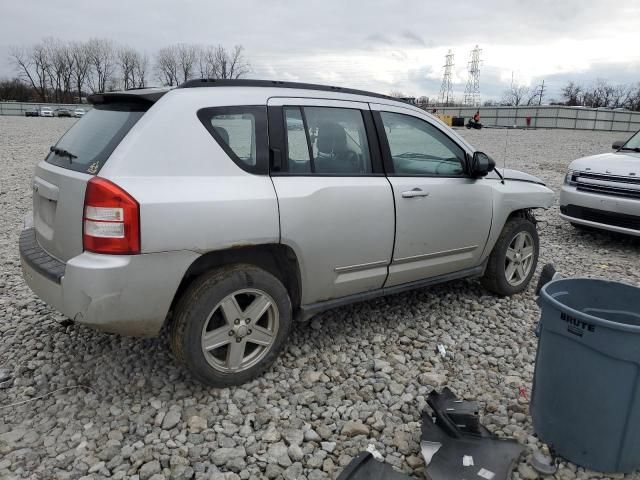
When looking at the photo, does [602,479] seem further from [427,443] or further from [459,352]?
[459,352]

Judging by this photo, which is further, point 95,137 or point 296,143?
point 296,143

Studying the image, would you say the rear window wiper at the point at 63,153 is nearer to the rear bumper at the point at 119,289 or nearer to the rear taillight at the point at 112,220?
the rear taillight at the point at 112,220

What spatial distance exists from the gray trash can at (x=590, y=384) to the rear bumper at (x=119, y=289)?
6.44 feet

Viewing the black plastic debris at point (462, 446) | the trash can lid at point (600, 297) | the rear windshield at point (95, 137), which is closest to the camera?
the black plastic debris at point (462, 446)

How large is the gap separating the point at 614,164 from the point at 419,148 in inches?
160

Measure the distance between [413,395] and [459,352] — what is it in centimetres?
76

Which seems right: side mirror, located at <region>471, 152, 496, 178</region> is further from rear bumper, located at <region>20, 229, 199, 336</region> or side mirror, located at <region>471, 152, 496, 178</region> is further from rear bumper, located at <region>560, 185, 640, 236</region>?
rear bumper, located at <region>560, 185, 640, 236</region>

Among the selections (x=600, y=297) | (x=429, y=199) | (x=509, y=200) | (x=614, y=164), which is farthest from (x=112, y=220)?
(x=614, y=164)

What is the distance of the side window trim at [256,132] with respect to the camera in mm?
3010

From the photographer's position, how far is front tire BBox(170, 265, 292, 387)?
297 centimetres

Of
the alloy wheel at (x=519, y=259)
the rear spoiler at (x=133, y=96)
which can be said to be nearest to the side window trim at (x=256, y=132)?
the rear spoiler at (x=133, y=96)

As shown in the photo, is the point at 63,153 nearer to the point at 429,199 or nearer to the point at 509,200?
the point at 429,199

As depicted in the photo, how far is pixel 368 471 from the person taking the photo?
2502 millimetres

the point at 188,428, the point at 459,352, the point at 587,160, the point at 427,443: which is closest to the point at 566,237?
the point at 587,160
